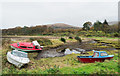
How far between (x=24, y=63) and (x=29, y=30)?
178 feet

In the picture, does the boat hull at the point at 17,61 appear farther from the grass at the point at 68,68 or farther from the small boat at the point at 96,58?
the small boat at the point at 96,58

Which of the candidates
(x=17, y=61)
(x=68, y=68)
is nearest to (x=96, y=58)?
(x=68, y=68)

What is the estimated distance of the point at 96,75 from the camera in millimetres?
5152

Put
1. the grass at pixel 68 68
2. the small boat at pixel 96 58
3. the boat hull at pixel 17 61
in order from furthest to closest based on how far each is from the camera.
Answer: the small boat at pixel 96 58, the boat hull at pixel 17 61, the grass at pixel 68 68

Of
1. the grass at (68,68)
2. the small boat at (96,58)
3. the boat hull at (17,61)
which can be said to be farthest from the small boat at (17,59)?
the small boat at (96,58)

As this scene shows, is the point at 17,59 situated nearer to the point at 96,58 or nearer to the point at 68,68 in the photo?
the point at 68,68

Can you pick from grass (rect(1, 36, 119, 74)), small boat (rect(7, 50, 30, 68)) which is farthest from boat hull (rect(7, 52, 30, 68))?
grass (rect(1, 36, 119, 74))

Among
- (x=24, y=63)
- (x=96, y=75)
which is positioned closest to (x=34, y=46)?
(x=24, y=63)

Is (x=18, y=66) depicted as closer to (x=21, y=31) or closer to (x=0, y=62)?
(x=0, y=62)

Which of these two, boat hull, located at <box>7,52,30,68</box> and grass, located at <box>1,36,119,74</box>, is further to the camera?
boat hull, located at <box>7,52,30,68</box>

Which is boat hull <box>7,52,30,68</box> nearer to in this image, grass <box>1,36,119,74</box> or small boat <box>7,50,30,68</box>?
small boat <box>7,50,30,68</box>

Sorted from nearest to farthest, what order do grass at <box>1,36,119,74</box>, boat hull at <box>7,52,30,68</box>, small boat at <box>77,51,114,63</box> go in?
grass at <box>1,36,119,74</box> < boat hull at <box>7,52,30,68</box> < small boat at <box>77,51,114,63</box>

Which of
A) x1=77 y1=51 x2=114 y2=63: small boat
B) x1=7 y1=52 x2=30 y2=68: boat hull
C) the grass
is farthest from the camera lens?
x1=77 y1=51 x2=114 y2=63: small boat

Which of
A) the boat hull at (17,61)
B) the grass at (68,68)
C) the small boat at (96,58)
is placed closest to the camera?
the grass at (68,68)
